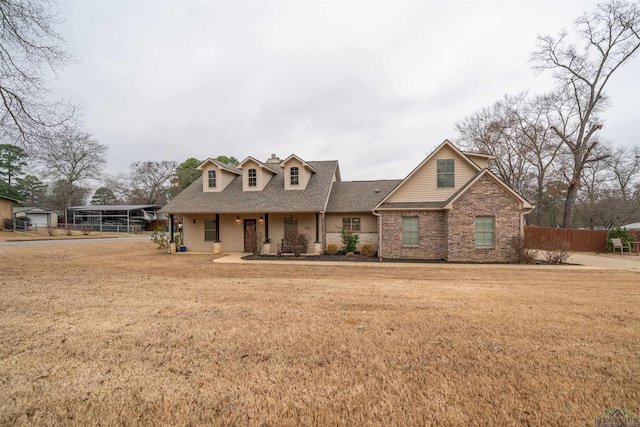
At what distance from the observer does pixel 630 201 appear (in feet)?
107

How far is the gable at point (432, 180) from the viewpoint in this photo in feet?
45.8

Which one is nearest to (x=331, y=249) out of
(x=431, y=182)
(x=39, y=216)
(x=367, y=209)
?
(x=367, y=209)

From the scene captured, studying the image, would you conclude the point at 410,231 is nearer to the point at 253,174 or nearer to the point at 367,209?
the point at 367,209

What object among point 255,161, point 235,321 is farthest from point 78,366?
point 255,161

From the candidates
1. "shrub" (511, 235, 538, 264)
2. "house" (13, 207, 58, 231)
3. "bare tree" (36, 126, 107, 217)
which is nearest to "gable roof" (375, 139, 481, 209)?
"shrub" (511, 235, 538, 264)

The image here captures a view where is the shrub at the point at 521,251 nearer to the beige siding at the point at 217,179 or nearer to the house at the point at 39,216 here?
the beige siding at the point at 217,179

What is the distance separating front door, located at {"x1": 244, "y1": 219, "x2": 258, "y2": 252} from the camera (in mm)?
16766

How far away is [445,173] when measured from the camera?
14078mm

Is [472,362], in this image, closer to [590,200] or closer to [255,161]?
[255,161]

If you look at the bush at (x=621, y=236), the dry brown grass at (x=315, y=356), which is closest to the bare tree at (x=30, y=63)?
the dry brown grass at (x=315, y=356)

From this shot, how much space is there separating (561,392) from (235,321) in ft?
14.5

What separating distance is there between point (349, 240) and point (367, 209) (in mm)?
2116

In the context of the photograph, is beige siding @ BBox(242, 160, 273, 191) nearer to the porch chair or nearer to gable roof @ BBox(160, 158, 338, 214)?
gable roof @ BBox(160, 158, 338, 214)

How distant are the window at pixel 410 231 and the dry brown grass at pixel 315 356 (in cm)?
655
